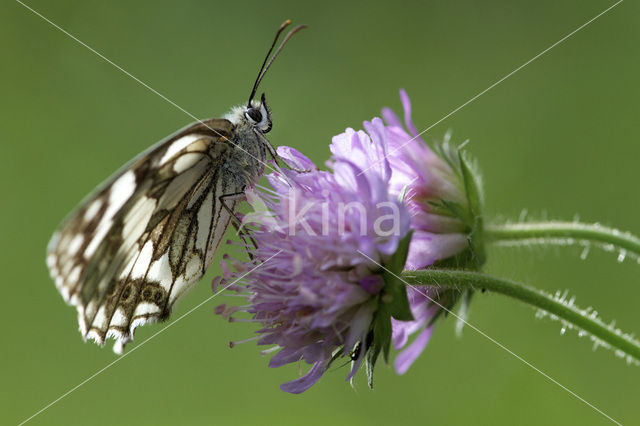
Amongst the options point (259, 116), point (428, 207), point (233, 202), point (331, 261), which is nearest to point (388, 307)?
point (331, 261)

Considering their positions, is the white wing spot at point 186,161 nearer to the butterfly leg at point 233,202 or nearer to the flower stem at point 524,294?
the butterfly leg at point 233,202

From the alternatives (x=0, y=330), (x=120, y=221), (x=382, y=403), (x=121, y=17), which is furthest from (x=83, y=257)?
(x=121, y=17)

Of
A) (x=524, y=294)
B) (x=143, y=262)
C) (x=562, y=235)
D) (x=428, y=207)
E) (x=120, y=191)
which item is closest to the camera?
(x=524, y=294)

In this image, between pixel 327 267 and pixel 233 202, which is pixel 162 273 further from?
pixel 327 267

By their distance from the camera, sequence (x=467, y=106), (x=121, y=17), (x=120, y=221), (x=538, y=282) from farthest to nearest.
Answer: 1. (x=121, y=17)
2. (x=467, y=106)
3. (x=538, y=282)
4. (x=120, y=221)

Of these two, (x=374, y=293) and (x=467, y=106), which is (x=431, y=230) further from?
(x=467, y=106)

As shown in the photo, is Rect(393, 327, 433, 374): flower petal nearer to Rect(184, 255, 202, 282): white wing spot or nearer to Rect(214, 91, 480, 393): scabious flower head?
Rect(214, 91, 480, 393): scabious flower head

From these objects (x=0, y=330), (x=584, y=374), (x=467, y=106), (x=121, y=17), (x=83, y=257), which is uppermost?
(x=121, y=17)

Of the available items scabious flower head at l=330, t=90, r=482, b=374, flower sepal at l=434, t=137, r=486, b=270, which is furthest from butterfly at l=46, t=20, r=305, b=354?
flower sepal at l=434, t=137, r=486, b=270
